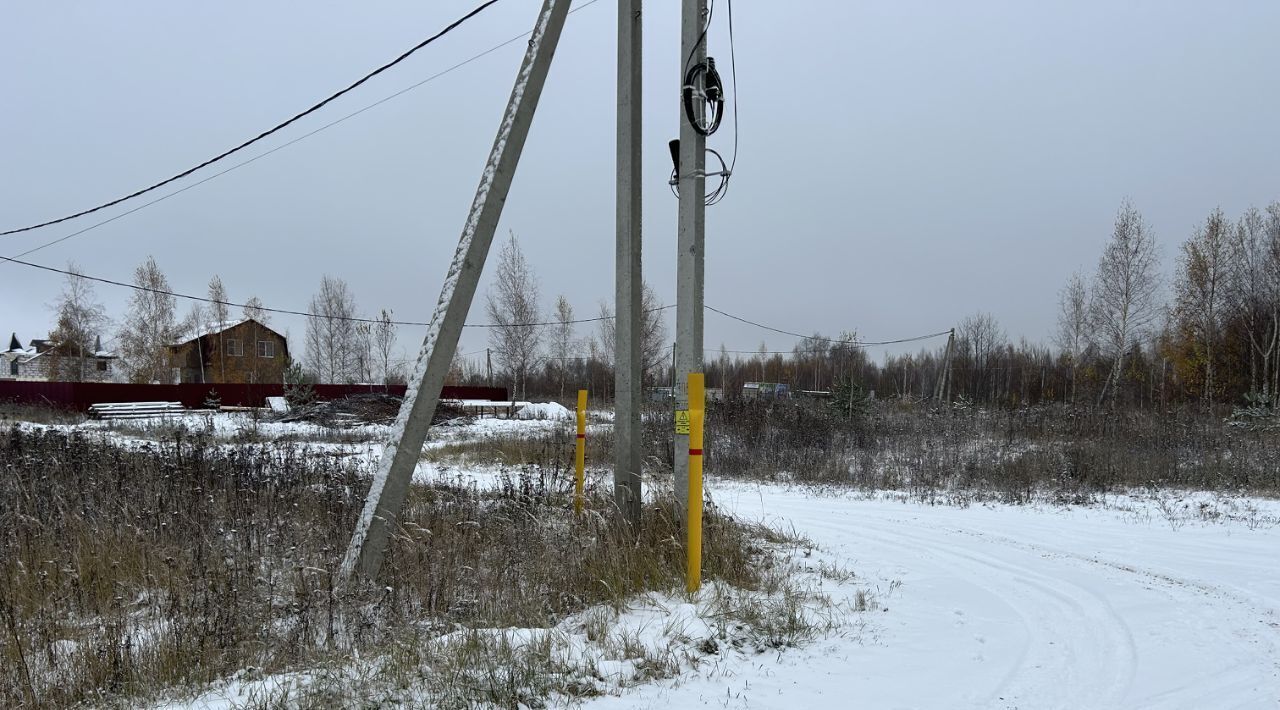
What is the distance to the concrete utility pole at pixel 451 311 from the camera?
432cm

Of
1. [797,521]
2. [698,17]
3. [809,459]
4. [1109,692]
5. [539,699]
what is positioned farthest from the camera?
[809,459]

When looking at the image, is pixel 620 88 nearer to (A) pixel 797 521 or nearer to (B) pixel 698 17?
(B) pixel 698 17

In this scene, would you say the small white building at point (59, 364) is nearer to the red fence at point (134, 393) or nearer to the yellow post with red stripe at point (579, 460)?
the red fence at point (134, 393)

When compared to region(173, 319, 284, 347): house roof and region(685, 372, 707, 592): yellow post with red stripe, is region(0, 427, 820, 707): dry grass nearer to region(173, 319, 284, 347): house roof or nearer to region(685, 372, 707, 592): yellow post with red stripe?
region(685, 372, 707, 592): yellow post with red stripe

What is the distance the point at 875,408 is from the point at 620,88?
69.6 feet

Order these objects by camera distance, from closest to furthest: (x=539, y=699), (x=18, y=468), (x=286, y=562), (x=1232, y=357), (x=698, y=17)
→ (x=539, y=699), (x=286, y=562), (x=698, y=17), (x=18, y=468), (x=1232, y=357)

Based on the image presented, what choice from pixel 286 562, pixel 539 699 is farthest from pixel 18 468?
pixel 539 699

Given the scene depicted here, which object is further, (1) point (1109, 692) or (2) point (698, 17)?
(2) point (698, 17)

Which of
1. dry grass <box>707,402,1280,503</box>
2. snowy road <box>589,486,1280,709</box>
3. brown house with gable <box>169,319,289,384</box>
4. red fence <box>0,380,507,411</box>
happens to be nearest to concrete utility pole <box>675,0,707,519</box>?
snowy road <box>589,486,1280,709</box>

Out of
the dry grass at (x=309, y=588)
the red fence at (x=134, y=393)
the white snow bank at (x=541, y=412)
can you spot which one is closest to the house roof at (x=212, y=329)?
the red fence at (x=134, y=393)

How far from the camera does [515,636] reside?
11.9ft

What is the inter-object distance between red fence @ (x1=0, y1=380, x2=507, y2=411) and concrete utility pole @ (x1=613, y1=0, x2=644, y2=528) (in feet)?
103

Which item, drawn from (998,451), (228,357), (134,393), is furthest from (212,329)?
(998,451)

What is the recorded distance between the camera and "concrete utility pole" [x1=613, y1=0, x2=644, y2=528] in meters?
5.73
